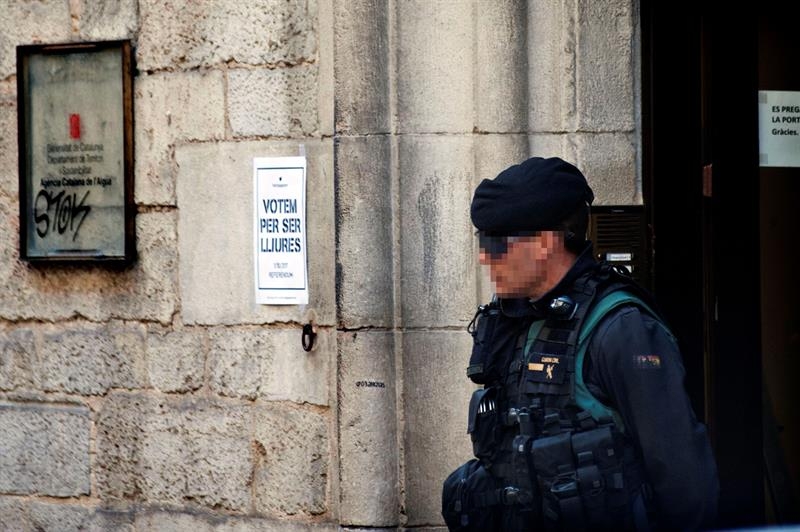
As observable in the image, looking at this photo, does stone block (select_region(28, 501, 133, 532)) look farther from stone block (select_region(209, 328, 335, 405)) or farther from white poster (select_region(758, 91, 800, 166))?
white poster (select_region(758, 91, 800, 166))

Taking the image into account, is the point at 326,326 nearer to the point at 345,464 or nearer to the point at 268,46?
the point at 345,464

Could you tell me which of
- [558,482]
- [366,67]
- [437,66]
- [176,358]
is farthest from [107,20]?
[558,482]

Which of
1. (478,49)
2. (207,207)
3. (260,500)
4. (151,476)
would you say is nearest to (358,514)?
(260,500)

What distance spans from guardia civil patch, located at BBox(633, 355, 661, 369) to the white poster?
8.08 ft

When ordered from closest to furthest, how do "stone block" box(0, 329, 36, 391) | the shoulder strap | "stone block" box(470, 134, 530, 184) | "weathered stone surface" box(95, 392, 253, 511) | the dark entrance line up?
the shoulder strap < "stone block" box(470, 134, 530, 184) < the dark entrance < "weathered stone surface" box(95, 392, 253, 511) < "stone block" box(0, 329, 36, 391)

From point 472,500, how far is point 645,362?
635mm

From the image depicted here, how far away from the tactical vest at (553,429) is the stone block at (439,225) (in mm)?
1562

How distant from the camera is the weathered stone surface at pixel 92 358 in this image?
18.1 ft

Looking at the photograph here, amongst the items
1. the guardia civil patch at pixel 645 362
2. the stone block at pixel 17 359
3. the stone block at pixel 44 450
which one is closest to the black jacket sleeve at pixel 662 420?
the guardia civil patch at pixel 645 362

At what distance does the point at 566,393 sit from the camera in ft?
9.86

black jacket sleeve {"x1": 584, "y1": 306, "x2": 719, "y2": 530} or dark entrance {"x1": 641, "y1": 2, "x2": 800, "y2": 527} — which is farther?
dark entrance {"x1": 641, "y1": 2, "x2": 800, "y2": 527}

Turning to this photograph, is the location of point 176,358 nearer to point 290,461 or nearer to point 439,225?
point 290,461

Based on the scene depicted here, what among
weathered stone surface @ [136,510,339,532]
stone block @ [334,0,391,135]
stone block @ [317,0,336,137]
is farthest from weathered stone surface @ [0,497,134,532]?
stone block @ [334,0,391,135]

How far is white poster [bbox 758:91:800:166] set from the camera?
5098mm
